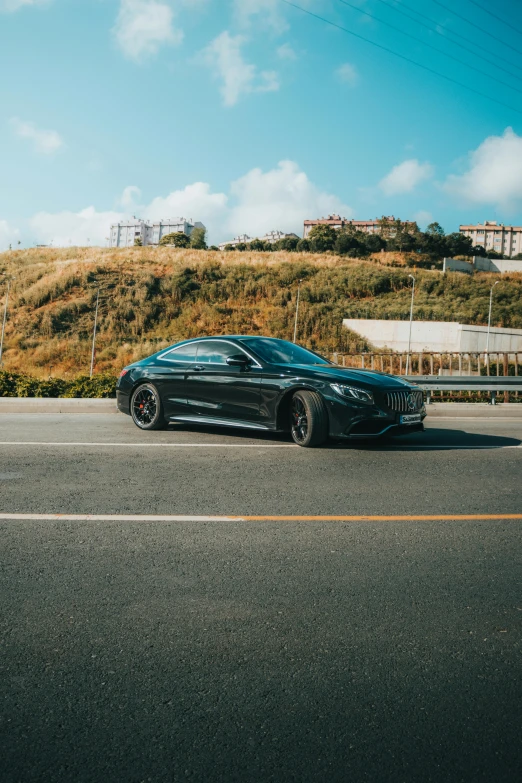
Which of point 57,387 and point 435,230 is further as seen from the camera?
point 435,230

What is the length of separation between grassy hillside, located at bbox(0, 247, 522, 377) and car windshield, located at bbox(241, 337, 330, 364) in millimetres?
31045

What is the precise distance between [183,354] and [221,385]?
111 cm

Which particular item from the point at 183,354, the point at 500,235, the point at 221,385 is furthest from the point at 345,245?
the point at 500,235

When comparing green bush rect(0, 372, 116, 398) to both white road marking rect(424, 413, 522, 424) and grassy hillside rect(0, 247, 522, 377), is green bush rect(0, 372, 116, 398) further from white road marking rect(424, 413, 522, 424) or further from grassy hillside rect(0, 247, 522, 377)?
grassy hillside rect(0, 247, 522, 377)

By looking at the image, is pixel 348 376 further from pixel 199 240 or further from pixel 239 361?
pixel 199 240

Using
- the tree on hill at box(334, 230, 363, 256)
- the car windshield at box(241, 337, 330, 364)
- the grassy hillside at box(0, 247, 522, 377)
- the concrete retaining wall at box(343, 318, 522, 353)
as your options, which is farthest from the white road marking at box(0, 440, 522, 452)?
the tree on hill at box(334, 230, 363, 256)

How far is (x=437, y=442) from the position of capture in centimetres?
1038

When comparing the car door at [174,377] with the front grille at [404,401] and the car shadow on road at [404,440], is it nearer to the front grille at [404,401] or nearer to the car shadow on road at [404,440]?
the car shadow on road at [404,440]

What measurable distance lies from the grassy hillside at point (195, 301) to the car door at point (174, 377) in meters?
30.3

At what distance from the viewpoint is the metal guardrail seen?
16.4 metres

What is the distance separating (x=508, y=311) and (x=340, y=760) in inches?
2334

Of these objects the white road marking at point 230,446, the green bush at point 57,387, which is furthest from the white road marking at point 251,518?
the green bush at point 57,387

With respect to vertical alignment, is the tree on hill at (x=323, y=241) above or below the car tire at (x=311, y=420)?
above

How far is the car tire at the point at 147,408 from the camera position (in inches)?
434
